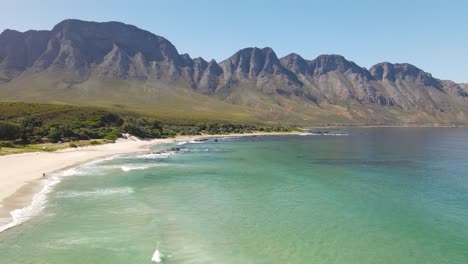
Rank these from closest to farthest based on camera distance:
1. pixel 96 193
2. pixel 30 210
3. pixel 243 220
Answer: pixel 243 220
pixel 30 210
pixel 96 193

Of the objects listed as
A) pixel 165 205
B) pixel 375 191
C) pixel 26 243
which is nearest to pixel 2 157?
pixel 165 205

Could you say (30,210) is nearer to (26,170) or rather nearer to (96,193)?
(96,193)

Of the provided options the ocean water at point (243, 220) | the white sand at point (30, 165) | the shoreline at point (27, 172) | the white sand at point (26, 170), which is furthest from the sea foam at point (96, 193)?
the white sand at point (30, 165)

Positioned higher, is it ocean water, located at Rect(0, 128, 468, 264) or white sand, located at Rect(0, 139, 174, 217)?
white sand, located at Rect(0, 139, 174, 217)

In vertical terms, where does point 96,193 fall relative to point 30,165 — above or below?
below

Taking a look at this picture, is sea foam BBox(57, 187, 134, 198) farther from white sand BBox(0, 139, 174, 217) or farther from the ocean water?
white sand BBox(0, 139, 174, 217)

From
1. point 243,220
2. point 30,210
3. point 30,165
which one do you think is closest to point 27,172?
point 30,165

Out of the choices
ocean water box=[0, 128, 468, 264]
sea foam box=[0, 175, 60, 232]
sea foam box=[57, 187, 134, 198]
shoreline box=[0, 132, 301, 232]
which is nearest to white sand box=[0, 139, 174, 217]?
shoreline box=[0, 132, 301, 232]

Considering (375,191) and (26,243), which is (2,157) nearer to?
(26,243)

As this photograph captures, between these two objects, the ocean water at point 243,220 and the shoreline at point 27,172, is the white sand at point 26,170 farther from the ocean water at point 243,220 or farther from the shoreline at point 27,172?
the ocean water at point 243,220
